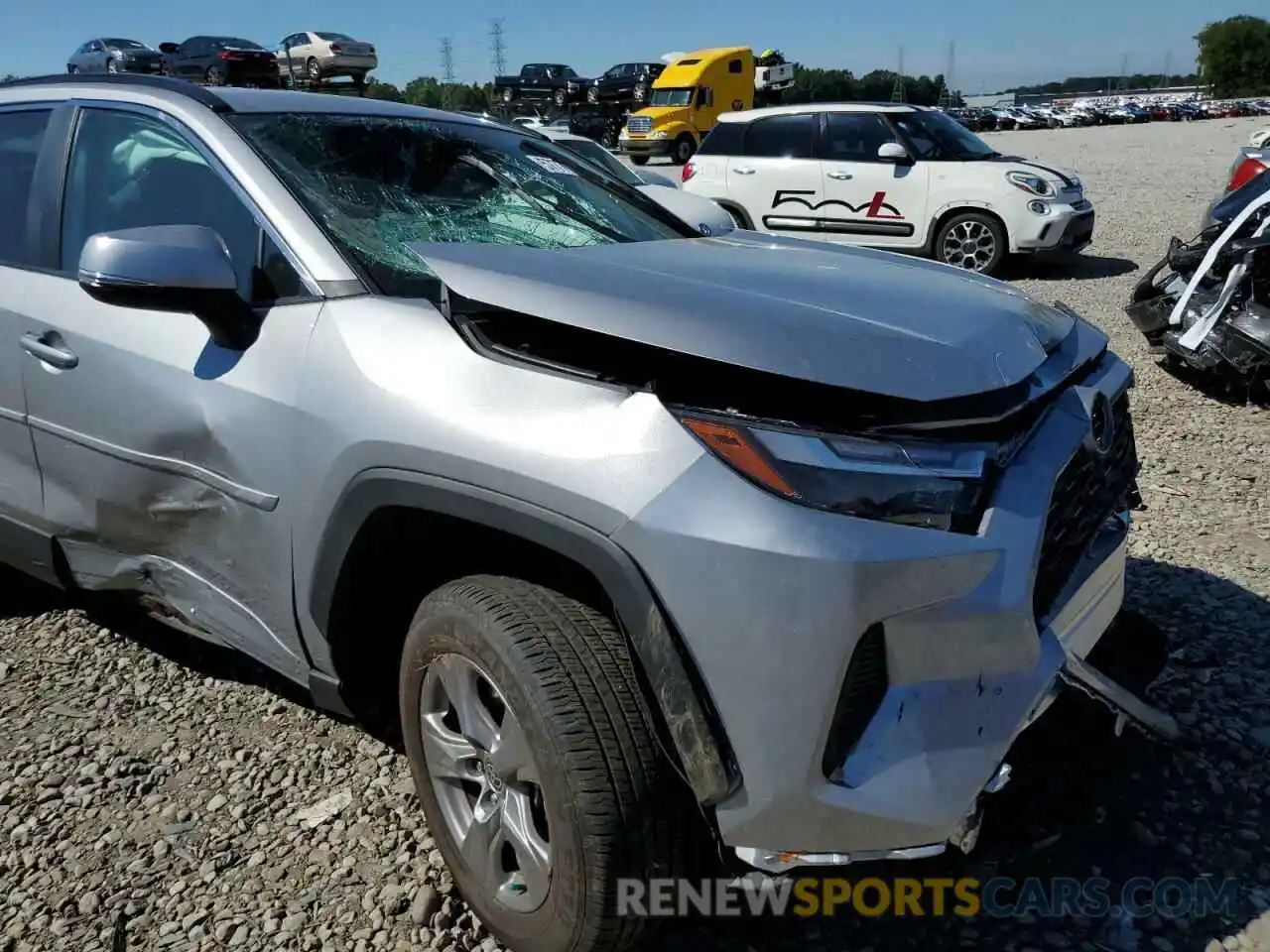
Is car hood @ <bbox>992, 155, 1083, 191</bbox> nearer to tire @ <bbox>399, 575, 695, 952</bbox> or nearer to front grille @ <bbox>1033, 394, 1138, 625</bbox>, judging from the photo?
front grille @ <bbox>1033, 394, 1138, 625</bbox>

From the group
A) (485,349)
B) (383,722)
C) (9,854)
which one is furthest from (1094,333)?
(9,854)

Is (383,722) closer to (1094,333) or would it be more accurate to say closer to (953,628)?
(953,628)

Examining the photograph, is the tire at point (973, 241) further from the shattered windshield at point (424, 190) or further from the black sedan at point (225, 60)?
the black sedan at point (225, 60)

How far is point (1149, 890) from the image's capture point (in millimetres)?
2164

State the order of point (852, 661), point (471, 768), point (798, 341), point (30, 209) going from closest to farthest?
point (852, 661)
point (798, 341)
point (471, 768)
point (30, 209)

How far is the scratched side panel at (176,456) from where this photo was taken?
212 centimetres

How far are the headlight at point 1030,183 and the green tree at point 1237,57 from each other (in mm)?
96832

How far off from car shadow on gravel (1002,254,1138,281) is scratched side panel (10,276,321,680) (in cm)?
958

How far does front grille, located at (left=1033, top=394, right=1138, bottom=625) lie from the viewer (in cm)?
180

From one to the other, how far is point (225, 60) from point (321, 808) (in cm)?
2464

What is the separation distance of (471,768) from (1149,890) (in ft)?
4.86

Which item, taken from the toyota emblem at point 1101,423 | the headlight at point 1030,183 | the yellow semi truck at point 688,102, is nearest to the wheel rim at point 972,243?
the headlight at point 1030,183

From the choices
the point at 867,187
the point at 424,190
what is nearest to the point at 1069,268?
the point at 867,187

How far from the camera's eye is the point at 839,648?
154 centimetres
